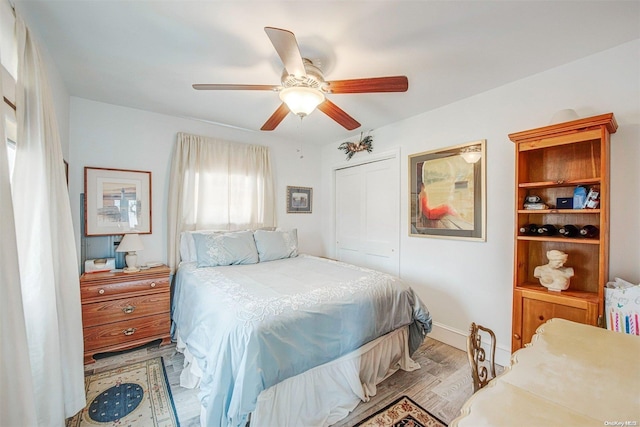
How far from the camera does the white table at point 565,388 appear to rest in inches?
30.0

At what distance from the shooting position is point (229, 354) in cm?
143

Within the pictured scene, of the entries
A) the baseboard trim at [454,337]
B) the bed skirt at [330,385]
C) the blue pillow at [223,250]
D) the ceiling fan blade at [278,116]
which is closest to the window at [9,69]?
the ceiling fan blade at [278,116]

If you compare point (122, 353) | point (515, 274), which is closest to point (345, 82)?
point (515, 274)

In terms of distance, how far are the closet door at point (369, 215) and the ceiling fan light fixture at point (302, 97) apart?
5.93 feet

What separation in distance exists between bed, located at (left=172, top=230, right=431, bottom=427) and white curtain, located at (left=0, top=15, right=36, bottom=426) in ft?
2.41

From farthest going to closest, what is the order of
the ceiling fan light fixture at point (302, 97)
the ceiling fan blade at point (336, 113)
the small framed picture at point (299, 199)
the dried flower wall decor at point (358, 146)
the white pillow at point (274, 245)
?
the small framed picture at point (299, 199) → the dried flower wall decor at point (358, 146) → the white pillow at point (274, 245) → the ceiling fan blade at point (336, 113) → the ceiling fan light fixture at point (302, 97)

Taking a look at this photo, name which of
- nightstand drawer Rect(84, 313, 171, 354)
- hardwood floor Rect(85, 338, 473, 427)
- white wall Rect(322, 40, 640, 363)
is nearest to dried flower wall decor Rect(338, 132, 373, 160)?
white wall Rect(322, 40, 640, 363)

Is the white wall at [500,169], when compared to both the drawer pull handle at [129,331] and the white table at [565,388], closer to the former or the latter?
the white table at [565,388]

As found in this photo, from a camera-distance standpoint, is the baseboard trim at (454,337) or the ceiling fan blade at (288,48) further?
the baseboard trim at (454,337)

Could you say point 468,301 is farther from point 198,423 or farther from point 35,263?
point 35,263

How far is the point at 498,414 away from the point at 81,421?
240 cm

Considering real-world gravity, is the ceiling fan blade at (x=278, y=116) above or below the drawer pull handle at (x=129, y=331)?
above

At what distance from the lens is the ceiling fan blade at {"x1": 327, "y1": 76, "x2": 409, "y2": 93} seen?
164 cm

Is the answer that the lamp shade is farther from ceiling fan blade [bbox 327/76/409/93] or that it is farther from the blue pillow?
ceiling fan blade [bbox 327/76/409/93]
